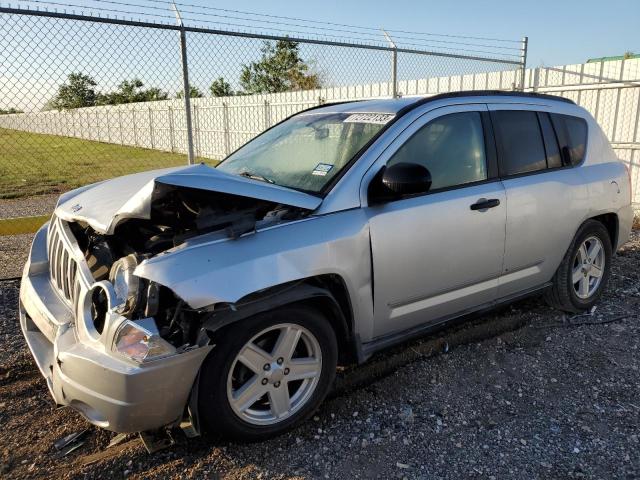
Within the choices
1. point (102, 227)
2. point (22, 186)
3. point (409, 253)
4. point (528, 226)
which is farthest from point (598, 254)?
point (22, 186)

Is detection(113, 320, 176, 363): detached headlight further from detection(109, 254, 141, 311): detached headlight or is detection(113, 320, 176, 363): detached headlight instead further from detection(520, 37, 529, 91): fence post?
detection(520, 37, 529, 91): fence post

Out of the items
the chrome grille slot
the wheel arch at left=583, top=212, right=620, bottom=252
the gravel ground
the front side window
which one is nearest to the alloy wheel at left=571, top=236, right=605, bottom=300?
the wheel arch at left=583, top=212, right=620, bottom=252

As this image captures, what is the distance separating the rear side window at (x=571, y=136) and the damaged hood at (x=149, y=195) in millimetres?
2446

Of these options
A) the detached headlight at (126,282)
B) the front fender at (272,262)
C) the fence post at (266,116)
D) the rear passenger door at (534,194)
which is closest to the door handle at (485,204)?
the rear passenger door at (534,194)

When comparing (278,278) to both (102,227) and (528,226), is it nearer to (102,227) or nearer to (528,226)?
(102,227)

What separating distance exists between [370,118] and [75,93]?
5.57m

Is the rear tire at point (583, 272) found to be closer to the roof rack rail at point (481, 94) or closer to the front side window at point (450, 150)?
the roof rack rail at point (481, 94)

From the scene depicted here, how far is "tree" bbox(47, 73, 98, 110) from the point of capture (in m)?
6.26

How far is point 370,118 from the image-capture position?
136 inches

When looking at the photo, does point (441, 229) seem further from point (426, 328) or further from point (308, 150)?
point (308, 150)

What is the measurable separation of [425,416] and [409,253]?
97 cm

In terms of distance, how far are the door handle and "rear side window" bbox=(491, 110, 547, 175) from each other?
0.31 meters

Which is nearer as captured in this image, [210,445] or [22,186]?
[210,445]

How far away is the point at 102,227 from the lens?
276cm
